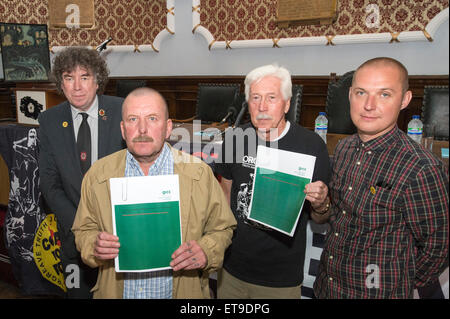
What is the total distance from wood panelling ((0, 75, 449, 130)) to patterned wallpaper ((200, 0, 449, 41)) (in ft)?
1.76

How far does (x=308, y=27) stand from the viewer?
13.3 feet

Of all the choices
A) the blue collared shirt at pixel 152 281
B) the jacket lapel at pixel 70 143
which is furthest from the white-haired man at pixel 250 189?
the jacket lapel at pixel 70 143

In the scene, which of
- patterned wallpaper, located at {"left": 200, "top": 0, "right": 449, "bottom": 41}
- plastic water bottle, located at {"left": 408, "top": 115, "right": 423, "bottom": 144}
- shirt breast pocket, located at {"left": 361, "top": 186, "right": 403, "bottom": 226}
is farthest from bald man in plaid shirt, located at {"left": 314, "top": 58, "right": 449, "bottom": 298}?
patterned wallpaper, located at {"left": 200, "top": 0, "right": 449, "bottom": 41}

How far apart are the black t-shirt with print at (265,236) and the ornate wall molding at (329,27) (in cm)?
244

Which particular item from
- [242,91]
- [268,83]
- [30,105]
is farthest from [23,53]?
[268,83]

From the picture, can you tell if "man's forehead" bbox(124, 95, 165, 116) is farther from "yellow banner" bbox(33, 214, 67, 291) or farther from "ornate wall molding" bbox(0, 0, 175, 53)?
"ornate wall molding" bbox(0, 0, 175, 53)

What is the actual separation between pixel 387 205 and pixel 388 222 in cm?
6

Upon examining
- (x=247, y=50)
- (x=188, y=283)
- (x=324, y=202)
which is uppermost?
(x=247, y=50)

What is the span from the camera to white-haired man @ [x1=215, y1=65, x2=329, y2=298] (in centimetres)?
137

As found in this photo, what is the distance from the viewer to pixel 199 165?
1.31 meters

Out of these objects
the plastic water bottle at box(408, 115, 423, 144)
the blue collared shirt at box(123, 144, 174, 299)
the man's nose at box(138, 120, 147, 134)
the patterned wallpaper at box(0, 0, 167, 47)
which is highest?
the patterned wallpaper at box(0, 0, 167, 47)

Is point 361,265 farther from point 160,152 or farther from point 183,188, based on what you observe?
point 160,152
